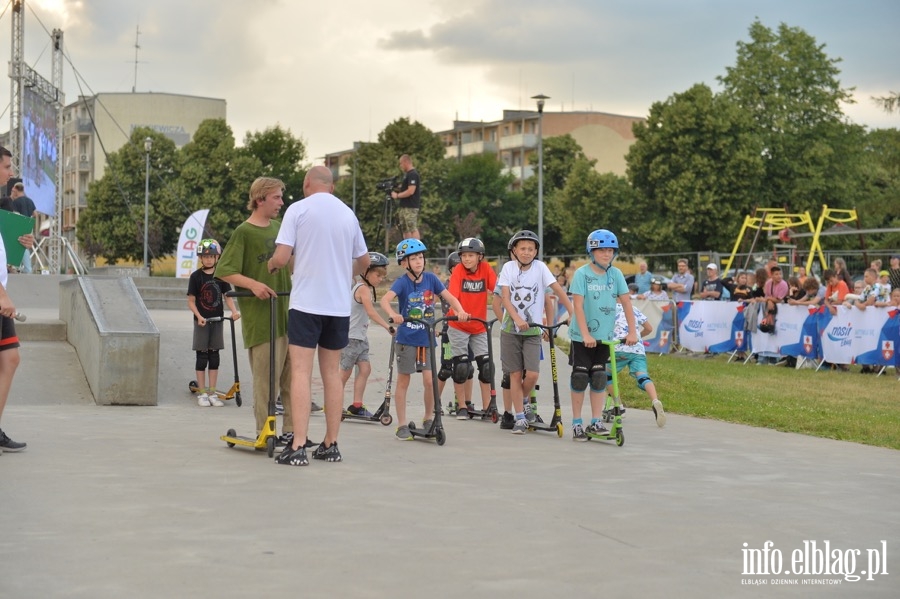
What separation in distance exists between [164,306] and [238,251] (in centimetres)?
2135

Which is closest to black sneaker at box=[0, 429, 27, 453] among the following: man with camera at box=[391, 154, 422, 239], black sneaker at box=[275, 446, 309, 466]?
black sneaker at box=[275, 446, 309, 466]

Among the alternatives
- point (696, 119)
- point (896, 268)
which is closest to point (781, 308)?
point (896, 268)

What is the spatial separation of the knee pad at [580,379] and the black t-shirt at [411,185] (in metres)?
10.2

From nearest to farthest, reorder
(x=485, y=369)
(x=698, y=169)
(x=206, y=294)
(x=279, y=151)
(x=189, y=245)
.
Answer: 1. (x=485, y=369)
2. (x=206, y=294)
3. (x=189, y=245)
4. (x=698, y=169)
5. (x=279, y=151)

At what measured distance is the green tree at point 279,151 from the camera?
92.6 metres

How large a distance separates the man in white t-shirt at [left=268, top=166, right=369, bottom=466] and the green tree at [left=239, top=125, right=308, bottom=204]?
84.3m

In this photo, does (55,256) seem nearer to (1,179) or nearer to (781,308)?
(781,308)

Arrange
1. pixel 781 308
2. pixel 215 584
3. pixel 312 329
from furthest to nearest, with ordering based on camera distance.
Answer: pixel 781 308
pixel 312 329
pixel 215 584

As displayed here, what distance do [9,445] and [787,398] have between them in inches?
401

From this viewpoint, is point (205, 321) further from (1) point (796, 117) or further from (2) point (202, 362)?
(1) point (796, 117)

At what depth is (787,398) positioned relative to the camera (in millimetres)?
15391

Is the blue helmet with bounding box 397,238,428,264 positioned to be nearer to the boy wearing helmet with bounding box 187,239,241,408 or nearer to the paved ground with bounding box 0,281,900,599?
the paved ground with bounding box 0,281,900,599

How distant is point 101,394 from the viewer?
1248 centimetres

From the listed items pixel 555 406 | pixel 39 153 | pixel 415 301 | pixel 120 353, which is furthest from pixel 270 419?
pixel 39 153
